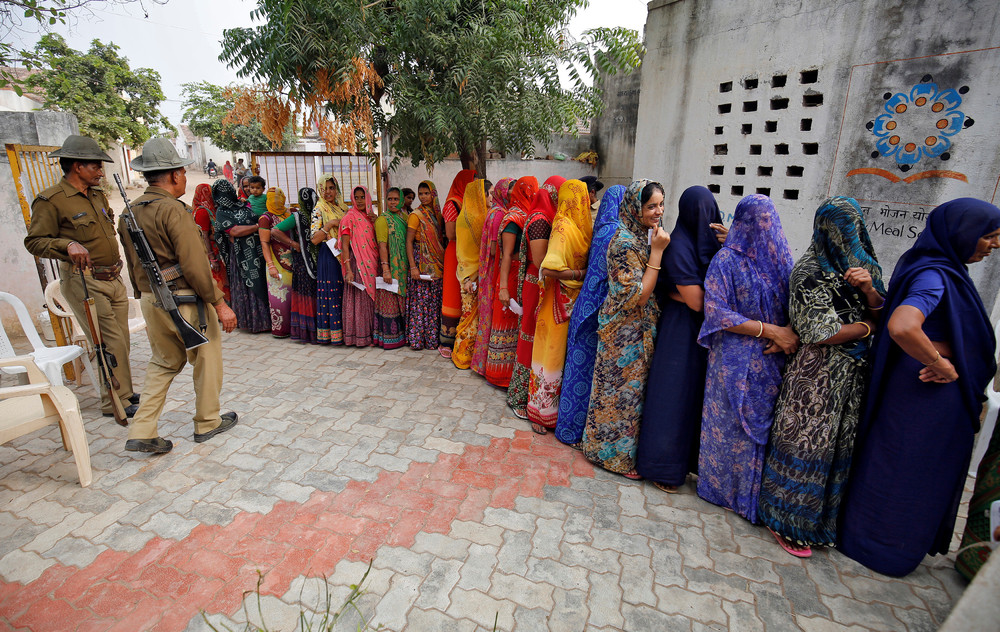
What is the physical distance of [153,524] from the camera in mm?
2627

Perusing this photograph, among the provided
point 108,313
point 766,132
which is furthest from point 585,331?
point 108,313

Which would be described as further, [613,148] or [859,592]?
[613,148]

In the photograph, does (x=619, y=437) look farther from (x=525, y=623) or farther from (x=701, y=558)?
(x=525, y=623)

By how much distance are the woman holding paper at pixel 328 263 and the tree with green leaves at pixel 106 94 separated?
48.9 ft

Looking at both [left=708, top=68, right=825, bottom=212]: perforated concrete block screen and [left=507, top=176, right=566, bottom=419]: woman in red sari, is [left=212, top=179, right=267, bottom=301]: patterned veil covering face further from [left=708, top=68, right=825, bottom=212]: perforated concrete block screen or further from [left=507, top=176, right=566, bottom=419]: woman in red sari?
[left=708, top=68, right=825, bottom=212]: perforated concrete block screen

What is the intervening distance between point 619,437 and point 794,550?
1.03m

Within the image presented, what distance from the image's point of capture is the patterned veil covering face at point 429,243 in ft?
16.3

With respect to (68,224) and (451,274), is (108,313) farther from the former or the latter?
(451,274)

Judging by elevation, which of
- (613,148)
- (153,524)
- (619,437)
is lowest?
(153,524)

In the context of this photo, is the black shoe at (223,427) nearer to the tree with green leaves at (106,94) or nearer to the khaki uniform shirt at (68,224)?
the khaki uniform shirt at (68,224)

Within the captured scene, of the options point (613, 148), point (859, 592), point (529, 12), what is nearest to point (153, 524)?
point (859, 592)

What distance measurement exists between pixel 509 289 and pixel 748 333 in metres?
1.92

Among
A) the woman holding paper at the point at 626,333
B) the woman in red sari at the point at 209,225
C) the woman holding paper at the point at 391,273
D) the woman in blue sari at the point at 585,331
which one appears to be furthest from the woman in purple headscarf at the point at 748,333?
the woman in red sari at the point at 209,225

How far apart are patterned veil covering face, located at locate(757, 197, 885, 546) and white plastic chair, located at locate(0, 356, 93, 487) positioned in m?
3.92
